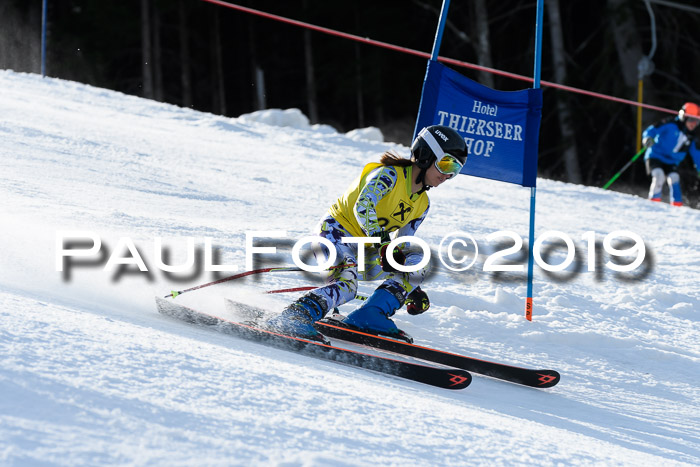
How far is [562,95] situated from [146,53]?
1183cm

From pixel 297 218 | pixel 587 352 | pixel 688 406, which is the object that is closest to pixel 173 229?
pixel 297 218

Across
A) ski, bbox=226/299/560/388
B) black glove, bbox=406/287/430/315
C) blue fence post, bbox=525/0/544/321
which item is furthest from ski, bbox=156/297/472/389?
blue fence post, bbox=525/0/544/321

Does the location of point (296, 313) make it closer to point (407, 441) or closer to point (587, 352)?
point (407, 441)

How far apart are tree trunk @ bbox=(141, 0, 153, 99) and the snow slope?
515 inches

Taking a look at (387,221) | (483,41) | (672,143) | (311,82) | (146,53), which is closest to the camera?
(387,221)

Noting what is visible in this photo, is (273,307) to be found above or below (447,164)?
below

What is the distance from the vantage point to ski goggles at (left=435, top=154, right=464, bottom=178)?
4172mm

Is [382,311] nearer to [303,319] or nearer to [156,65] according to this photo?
[303,319]

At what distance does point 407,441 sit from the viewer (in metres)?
2.45

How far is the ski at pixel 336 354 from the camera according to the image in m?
3.59

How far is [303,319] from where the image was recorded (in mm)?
3943

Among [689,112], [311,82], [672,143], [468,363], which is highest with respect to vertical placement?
[311,82]

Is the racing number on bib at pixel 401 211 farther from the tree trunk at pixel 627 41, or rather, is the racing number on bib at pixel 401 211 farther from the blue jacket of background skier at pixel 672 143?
the tree trunk at pixel 627 41

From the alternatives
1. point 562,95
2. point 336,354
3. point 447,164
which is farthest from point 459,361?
point 562,95
